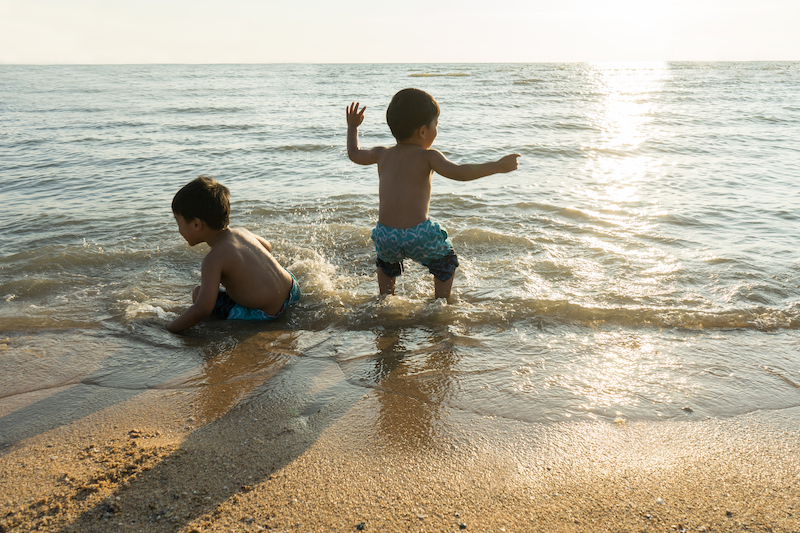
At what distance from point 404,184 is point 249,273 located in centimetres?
123

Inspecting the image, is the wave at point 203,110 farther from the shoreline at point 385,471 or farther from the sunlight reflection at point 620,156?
the shoreline at point 385,471

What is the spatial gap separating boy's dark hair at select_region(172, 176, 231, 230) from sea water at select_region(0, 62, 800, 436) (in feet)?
2.59

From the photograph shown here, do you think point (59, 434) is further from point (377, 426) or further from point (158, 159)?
point (158, 159)

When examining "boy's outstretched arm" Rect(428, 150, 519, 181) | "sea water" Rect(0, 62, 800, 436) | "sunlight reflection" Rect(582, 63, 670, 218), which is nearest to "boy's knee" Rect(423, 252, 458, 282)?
"sea water" Rect(0, 62, 800, 436)

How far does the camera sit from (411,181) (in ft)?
12.1

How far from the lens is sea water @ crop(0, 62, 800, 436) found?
2.89m

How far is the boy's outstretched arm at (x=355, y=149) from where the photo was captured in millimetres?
3826

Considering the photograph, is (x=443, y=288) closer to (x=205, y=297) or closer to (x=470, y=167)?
(x=470, y=167)

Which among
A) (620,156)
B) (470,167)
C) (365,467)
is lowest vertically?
(365,467)

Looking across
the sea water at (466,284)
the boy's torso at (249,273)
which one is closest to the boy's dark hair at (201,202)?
the boy's torso at (249,273)

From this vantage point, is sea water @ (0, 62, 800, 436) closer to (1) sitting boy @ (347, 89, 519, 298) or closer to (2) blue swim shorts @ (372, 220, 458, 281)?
(2) blue swim shorts @ (372, 220, 458, 281)

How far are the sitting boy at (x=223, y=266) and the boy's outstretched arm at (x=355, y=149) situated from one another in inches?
37.3

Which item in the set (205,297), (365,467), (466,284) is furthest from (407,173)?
(365,467)

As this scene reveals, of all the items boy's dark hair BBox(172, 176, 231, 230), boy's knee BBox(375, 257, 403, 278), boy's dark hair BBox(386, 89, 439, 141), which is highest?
boy's dark hair BBox(386, 89, 439, 141)
